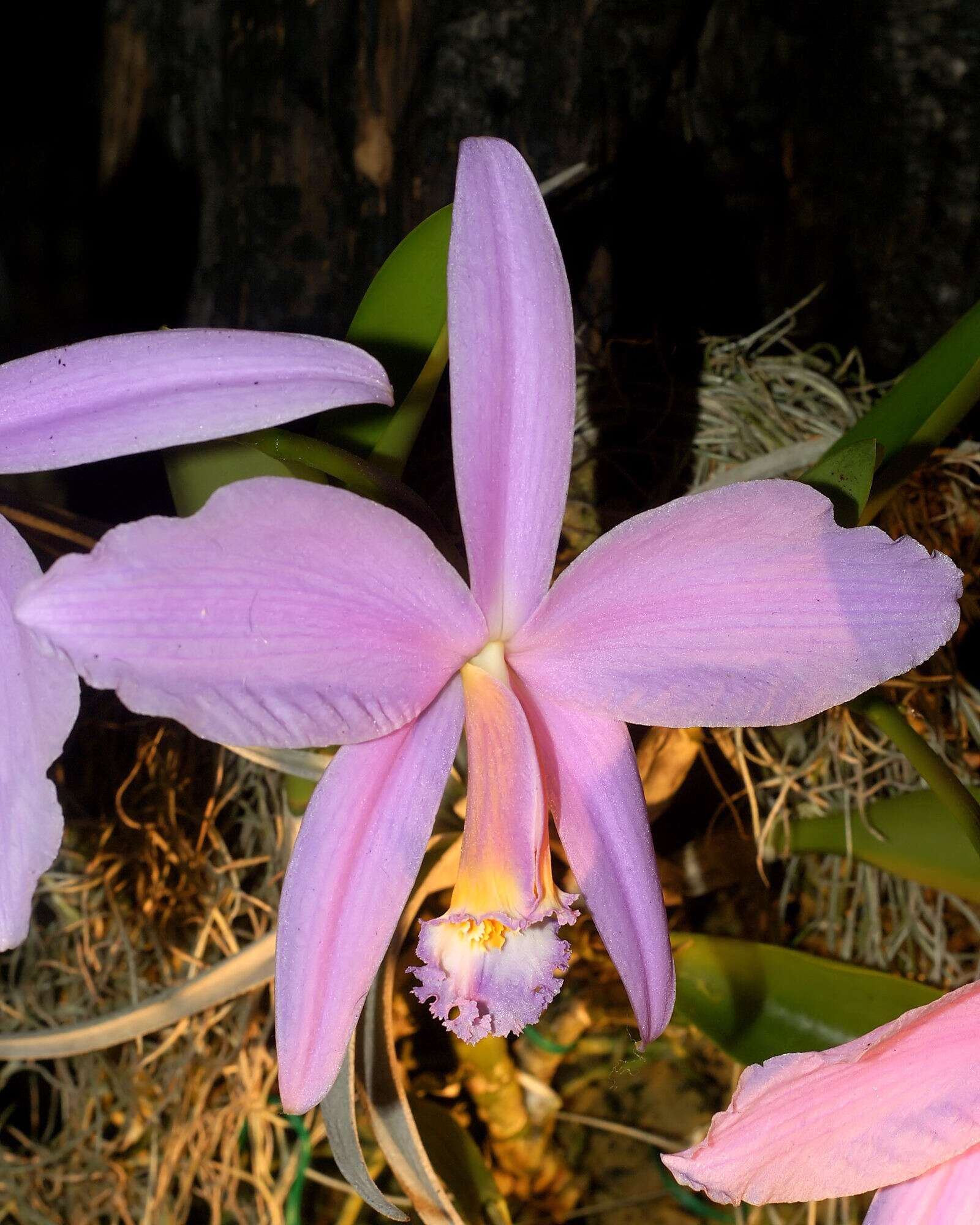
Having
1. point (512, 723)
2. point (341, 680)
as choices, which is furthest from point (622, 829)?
point (341, 680)

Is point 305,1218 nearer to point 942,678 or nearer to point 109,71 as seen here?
point 942,678

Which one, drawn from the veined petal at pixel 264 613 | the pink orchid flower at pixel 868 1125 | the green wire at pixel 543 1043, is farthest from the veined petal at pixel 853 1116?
the green wire at pixel 543 1043

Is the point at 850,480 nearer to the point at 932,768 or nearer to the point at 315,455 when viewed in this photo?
the point at 932,768

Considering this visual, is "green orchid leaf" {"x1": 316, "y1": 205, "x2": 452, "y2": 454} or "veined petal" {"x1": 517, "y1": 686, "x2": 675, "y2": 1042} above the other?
"green orchid leaf" {"x1": 316, "y1": 205, "x2": 452, "y2": 454}

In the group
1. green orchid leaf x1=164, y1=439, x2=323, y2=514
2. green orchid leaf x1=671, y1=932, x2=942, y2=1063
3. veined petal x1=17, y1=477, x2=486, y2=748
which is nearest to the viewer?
veined petal x1=17, y1=477, x2=486, y2=748

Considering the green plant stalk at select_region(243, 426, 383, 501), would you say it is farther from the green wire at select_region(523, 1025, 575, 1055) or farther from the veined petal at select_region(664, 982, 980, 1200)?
the green wire at select_region(523, 1025, 575, 1055)

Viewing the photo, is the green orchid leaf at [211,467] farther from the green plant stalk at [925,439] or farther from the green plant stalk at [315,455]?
the green plant stalk at [925,439]

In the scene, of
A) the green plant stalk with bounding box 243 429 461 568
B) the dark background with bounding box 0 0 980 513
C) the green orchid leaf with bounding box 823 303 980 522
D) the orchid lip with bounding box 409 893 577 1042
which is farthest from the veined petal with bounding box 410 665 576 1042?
the dark background with bounding box 0 0 980 513
